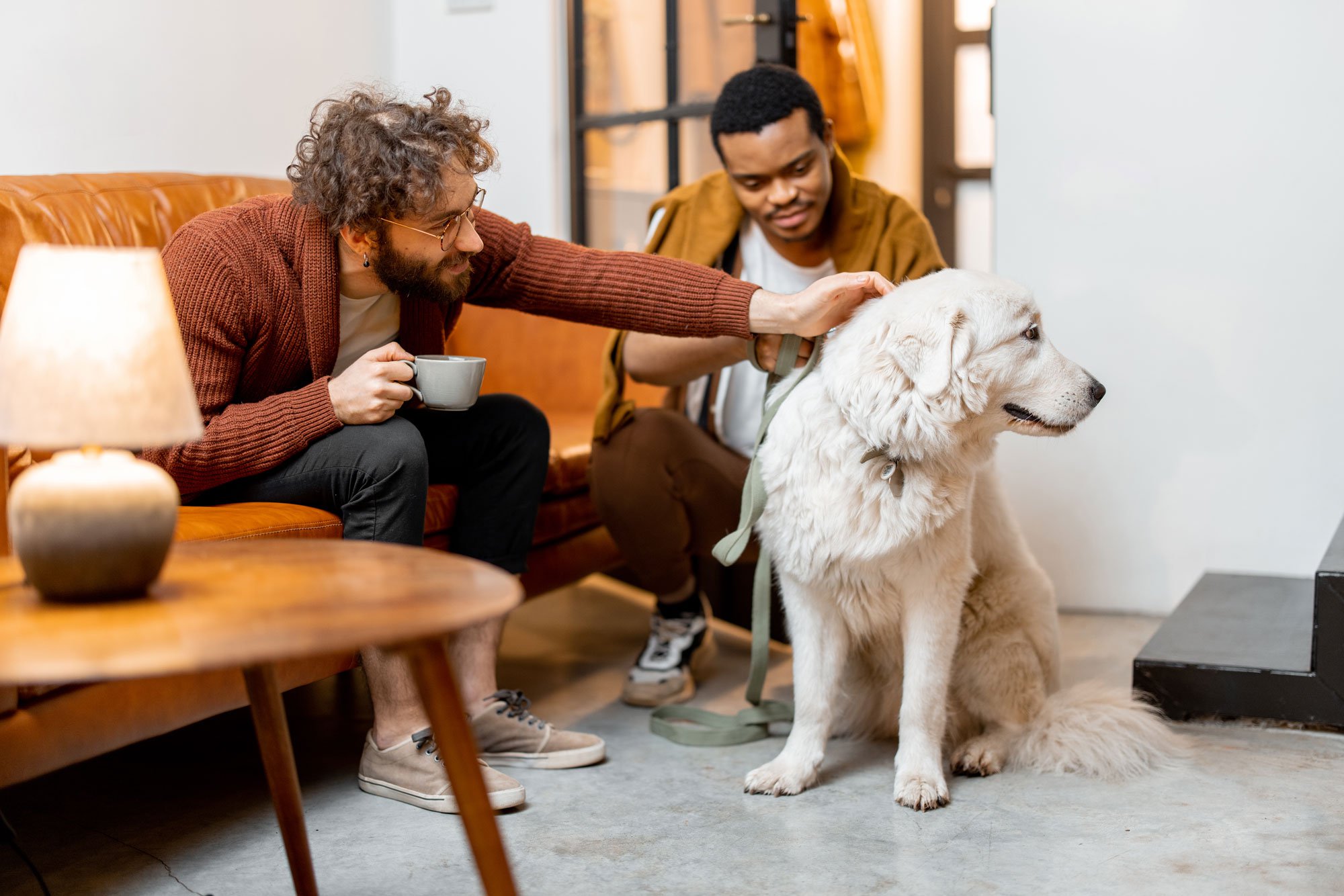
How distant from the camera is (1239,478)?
2.91 metres

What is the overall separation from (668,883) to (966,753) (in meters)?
0.67

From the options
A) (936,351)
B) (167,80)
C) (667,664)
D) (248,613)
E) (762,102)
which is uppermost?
(167,80)

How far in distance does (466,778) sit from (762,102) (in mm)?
1588

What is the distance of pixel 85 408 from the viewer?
95 centimetres

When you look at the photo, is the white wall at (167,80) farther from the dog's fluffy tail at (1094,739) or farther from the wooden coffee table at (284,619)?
the dog's fluffy tail at (1094,739)

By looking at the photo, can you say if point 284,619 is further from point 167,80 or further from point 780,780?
point 167,80

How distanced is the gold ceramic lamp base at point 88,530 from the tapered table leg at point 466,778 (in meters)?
0.26

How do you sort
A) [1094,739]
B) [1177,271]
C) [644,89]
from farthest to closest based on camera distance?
[644,89] → [1177,271] → [1094,739]

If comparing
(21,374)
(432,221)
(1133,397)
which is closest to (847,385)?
(432,221)

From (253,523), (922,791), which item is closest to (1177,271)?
(922,791)

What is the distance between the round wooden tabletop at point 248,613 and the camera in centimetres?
81

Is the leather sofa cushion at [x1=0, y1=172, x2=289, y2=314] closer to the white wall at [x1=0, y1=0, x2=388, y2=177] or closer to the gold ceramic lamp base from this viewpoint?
the white wall at [x1=0, y1=0, x2=388, y2=177]

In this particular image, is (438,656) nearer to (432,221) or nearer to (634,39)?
(432,221)

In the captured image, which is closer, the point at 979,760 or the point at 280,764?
the point at 280,764
